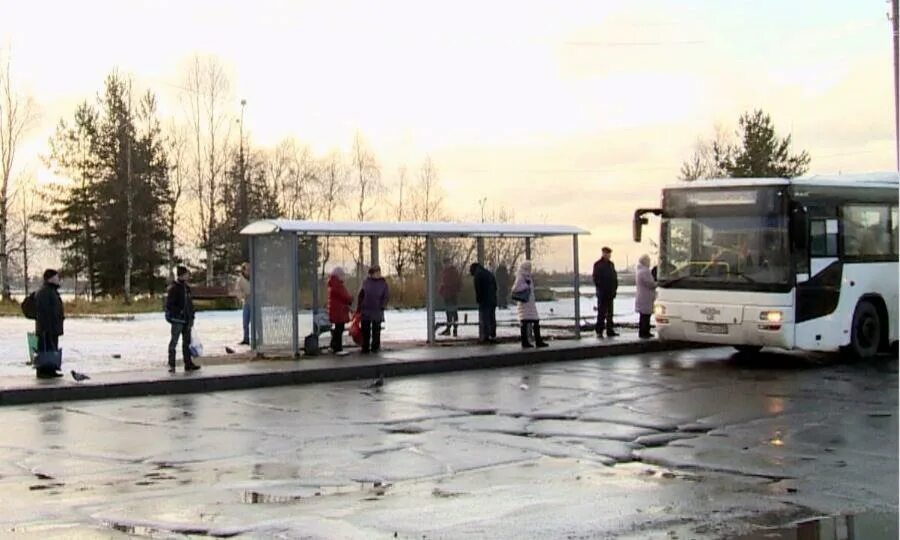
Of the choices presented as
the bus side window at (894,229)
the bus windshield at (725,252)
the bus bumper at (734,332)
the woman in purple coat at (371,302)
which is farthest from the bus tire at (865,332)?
the woman in purple coat at (371,302)

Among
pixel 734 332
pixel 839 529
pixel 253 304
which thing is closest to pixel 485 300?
pixel 253 304

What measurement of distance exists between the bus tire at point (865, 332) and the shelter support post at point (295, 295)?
9.61 meters

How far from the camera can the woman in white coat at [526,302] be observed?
65.8 feet

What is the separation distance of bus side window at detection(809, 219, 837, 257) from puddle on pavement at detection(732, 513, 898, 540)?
11.0 metres

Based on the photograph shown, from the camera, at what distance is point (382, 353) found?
19.2 m

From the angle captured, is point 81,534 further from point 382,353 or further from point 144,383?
point 382,353

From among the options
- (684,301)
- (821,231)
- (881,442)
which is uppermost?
(821,231)

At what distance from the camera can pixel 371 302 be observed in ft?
63.3

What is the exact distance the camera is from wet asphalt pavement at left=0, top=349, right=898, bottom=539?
23.1 feet

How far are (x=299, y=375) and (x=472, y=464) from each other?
7.72 meters

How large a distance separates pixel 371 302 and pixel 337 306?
625 mm

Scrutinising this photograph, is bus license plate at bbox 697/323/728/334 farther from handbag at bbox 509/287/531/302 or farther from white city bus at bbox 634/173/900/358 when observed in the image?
handbag at bbox 509/287/531/302

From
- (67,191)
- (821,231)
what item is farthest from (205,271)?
(821,231)

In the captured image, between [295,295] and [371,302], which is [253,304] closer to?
[295,295]
